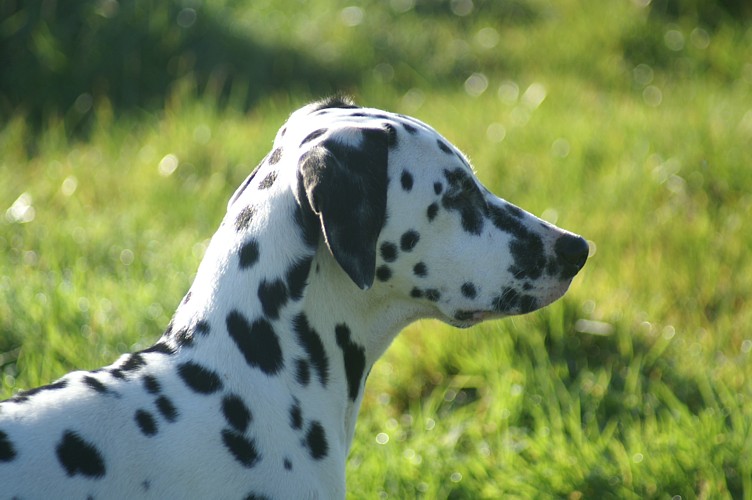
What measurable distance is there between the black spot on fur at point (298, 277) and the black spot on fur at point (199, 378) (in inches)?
11.5

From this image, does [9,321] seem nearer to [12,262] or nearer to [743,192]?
[12,262]

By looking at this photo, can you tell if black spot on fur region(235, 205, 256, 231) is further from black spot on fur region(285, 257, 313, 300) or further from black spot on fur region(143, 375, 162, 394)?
black spot on fur region(143, 375, 162, 394)

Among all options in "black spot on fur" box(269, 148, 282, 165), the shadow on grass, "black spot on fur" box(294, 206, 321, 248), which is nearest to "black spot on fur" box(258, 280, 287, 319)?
"black spot on fur" box(294, 206, 321, 248)

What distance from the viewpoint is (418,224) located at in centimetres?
274

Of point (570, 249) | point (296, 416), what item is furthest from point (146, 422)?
point (570, 249)

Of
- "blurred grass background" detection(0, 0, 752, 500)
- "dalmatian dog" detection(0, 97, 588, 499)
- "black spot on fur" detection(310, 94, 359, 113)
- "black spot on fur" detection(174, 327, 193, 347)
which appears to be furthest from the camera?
"blurred grass background" detection(0, 0, 752, 500)

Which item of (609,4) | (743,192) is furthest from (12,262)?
(609,4)

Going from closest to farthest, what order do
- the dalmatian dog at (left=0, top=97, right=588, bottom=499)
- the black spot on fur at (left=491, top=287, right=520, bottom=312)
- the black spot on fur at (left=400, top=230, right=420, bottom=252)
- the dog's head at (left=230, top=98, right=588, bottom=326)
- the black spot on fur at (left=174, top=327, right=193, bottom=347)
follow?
1. the dalmatian dog at (left=0, top=97, right=588, bottom=499)
2. the dog's head at (left=230, top=98, right=588, bottom=326)
3. the black spot on fur at (left=174, top=327, right=193, bottom=347)
4. the black spot on fur at (left=400, top=230, right=420, bottom=252)
5. the black spot on fur at (left=491, top=287, right=520, bottom=312)

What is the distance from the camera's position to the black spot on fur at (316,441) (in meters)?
2.60

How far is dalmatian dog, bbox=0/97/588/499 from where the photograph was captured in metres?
2.41

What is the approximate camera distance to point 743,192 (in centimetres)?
598

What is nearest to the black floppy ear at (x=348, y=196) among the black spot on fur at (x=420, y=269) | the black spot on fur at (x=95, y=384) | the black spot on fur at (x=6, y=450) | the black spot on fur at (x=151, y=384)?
the black spot on fur at (x=420, y=269)

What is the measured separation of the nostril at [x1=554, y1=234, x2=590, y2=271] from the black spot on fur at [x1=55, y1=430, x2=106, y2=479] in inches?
55.1

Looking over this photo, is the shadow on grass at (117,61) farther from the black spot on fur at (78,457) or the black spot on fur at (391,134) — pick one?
the black spot on fur at (78,457)
